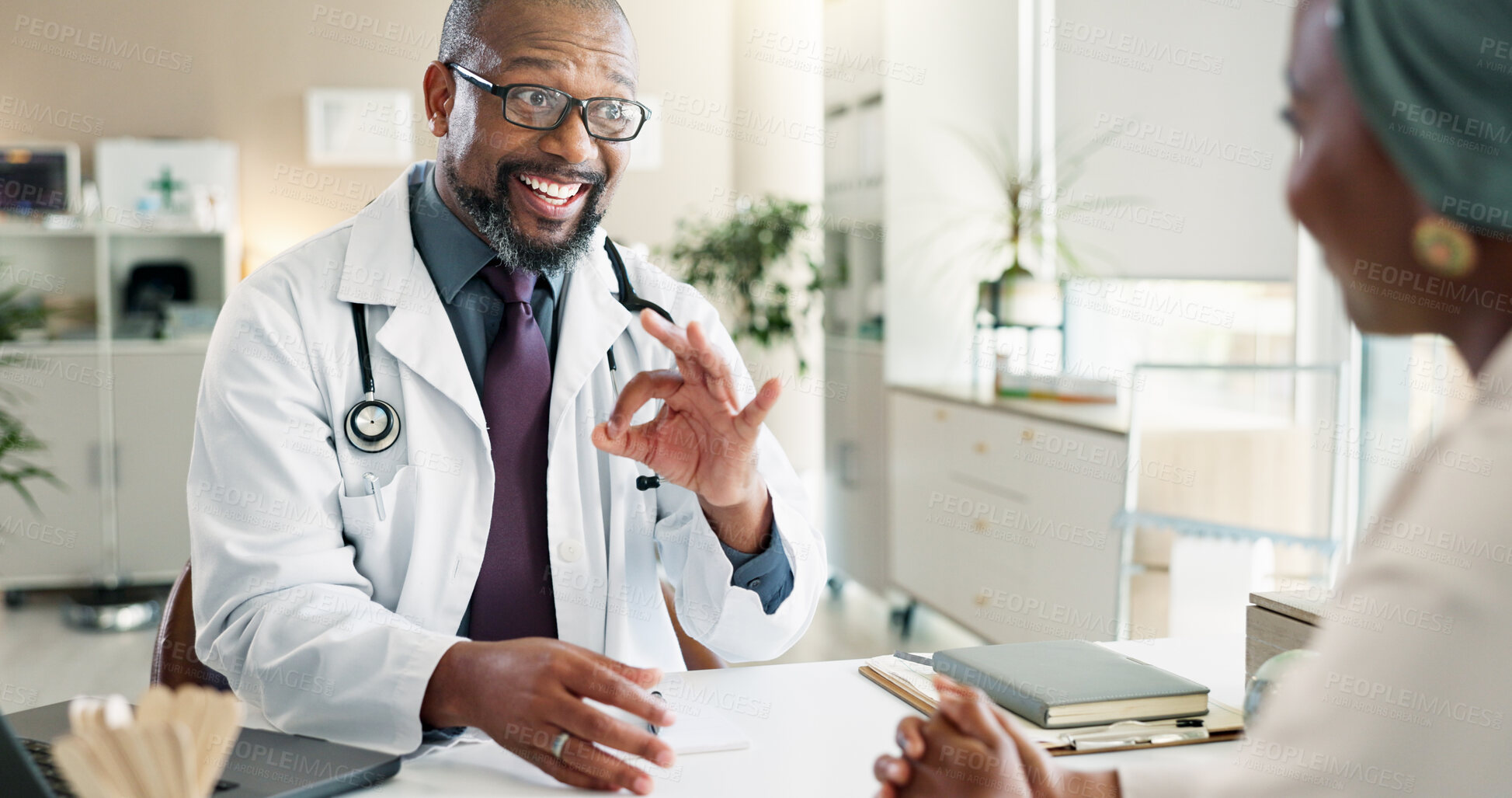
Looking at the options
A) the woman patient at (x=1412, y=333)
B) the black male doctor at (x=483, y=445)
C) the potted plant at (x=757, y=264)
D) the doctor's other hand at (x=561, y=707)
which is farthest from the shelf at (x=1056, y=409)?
the woman patient at (x=1412, y=333)

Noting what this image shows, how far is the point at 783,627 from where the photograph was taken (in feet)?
4.96

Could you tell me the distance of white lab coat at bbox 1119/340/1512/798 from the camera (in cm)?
48

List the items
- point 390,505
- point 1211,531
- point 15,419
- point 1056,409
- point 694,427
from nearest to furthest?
point 694,427 → point 390,505 → point 1211,531 → point 1056,409 → point 15,419

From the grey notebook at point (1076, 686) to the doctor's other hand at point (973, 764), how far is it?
11.3 inches

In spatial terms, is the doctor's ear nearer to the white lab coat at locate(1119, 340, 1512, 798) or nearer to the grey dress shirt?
the grey dress shirt

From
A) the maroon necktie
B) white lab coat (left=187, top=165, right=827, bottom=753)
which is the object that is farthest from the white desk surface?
the maroon necktie

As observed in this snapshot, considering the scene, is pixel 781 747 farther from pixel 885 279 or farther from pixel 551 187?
pixel 885 279

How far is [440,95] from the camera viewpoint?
1781 mm

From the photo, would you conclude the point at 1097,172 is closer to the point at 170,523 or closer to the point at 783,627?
the point at 783,627

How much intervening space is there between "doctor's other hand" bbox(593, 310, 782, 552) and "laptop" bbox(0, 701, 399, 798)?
0.40 meters

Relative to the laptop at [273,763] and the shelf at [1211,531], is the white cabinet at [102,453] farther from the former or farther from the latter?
the laptop at [273,763]

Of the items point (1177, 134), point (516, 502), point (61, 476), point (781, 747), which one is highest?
point (1177, 134)

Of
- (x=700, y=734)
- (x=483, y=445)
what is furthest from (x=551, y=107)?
(x=700, y=734)

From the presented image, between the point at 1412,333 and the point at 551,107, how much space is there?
1255 mm
